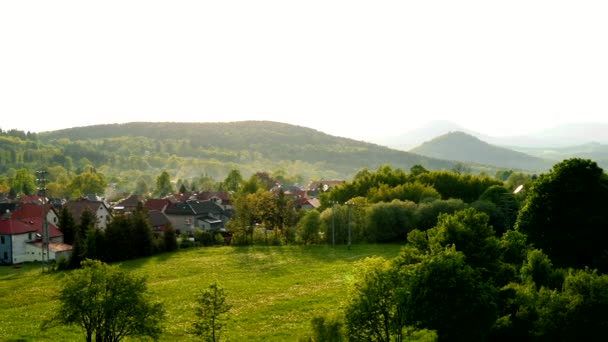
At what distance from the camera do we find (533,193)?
35250 millimetres

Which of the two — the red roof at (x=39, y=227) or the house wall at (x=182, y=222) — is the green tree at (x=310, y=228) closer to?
the house wall at (x=182, y=222)

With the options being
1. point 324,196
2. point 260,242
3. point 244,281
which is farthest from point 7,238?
point 324,196

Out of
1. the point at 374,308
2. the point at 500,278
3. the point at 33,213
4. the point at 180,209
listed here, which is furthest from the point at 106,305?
the point at 180,209

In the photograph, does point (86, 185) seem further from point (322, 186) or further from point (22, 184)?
point (322, 186)

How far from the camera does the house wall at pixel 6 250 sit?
231 feet

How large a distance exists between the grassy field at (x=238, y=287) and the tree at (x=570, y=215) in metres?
13.8

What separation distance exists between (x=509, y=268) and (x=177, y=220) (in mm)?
82947

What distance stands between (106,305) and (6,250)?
55.4 metres

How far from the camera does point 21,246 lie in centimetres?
7162

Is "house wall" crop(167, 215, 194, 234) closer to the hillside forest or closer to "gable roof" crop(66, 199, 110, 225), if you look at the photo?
"gable roof" crop(66, 199, 110, 225)

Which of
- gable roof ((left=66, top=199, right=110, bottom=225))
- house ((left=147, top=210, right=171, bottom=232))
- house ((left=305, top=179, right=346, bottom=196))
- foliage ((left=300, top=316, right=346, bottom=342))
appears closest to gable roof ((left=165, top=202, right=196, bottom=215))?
house ((left=147, top=210, right=171, bottom=232))

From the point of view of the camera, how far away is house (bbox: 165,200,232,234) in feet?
328

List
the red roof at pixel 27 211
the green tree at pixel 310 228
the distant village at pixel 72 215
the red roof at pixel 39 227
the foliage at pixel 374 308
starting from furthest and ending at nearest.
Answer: the red roof at pixel 27 211 → the red roof at pixel 39 227 → the green tree at pixel 310 228 → the distant village at pixel 72 215 → the foliage at pixel 374 308

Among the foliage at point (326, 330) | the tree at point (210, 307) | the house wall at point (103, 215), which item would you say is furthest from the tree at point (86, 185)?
the foliage at point (326, 330)
